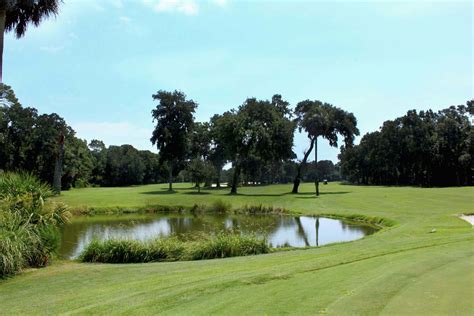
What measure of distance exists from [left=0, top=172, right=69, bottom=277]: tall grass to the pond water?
3.28m

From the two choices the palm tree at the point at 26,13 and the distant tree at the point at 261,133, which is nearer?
the palm tree at the point at 26,13

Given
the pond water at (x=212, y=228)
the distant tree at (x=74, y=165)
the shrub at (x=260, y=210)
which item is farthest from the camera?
the distant tree at (x=74, y=165)

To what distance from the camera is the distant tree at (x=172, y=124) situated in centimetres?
6600

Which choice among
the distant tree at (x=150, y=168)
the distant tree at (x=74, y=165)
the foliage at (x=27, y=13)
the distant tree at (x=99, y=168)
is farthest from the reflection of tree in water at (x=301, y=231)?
the distant tree at (x=150, y=168)

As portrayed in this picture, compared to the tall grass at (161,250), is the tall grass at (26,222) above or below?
above

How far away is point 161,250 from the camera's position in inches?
623

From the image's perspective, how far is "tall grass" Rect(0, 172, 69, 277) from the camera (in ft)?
37.8

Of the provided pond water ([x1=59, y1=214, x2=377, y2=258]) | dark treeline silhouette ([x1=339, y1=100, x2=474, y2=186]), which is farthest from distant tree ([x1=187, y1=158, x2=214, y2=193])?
dark treeline silhouette ([x1=339, y1=100, x2=474, y2=186])

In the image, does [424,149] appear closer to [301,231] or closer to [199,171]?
[199,171]

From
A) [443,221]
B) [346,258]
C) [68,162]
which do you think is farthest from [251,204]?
[68,162]

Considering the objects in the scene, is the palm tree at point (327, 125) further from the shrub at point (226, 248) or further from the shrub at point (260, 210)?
the shrub at point (226, 248)

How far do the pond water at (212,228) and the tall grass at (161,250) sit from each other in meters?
2.03

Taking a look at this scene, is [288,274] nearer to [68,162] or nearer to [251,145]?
[251,145]

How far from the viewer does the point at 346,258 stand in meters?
11.1
